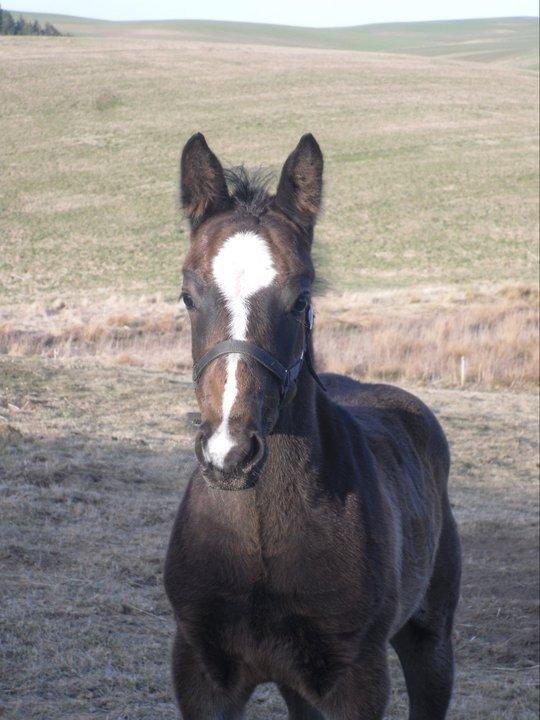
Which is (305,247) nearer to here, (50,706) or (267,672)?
(267,672)

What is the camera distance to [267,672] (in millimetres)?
3430

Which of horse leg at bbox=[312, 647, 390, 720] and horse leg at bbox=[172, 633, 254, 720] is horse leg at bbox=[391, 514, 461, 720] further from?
horse leg at bbox=[172, 633, 254, 720]

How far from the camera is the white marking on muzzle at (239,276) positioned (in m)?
3.04

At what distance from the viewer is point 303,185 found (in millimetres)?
3584

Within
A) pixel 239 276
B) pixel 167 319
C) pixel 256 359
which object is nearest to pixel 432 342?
pixel 167 319

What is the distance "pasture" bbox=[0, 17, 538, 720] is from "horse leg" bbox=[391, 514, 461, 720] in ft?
3.27

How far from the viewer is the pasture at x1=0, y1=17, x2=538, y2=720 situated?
6.26 metres

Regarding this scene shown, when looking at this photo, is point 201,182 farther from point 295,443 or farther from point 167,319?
point 167,319

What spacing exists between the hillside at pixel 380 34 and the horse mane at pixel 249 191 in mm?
81072

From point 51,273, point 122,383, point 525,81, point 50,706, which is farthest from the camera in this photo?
point 525,81

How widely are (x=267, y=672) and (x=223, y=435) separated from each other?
1028 mm

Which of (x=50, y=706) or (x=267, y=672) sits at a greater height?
(x=267, y=672)

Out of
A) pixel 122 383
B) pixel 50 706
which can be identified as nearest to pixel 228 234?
pixel 50 706

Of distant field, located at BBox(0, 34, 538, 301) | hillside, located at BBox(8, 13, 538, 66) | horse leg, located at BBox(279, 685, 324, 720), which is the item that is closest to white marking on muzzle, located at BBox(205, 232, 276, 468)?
horse leg, located at BBox(279, 685, 324, 720)
